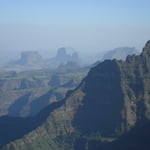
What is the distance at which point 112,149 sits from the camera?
198875 millimetres

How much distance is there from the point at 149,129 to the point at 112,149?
70.2 feet

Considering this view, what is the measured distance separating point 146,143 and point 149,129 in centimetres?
1153

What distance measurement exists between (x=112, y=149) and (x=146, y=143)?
18600 mm

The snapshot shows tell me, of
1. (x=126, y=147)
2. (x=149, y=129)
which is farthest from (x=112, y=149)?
(x=149, y=129)

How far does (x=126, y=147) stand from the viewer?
636 ft

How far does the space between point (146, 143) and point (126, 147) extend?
10390mm

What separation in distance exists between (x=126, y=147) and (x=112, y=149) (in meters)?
8.32

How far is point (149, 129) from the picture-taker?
200 m

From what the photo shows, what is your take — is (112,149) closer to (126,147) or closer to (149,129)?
(126,147)

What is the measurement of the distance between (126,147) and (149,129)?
15.8 metres
